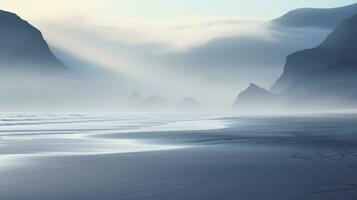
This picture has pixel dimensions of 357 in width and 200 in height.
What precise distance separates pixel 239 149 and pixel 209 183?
50.3 feet

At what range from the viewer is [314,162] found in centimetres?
2777

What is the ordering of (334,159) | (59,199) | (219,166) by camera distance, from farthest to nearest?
(334,159) → (219,166) → (59,199)

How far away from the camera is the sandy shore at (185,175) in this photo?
19219 mm

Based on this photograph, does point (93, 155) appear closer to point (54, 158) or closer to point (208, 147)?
point (54, 158)

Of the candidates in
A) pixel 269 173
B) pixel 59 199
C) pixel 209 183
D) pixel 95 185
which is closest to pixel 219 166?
pixel 269 173

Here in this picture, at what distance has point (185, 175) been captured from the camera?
23797mm

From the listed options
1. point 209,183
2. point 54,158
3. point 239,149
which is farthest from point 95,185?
point 239,149

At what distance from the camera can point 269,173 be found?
79.5 feet

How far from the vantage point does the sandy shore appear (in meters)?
19.2

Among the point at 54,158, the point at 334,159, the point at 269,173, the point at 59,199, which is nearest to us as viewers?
the point at 59,199

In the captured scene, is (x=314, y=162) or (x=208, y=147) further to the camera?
(x=208, y=147)

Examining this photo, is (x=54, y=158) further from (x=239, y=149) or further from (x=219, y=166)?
(x=239, y=149)

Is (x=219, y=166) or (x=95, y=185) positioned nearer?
(x=95, y=185)

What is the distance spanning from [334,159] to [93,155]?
42.0 ft
